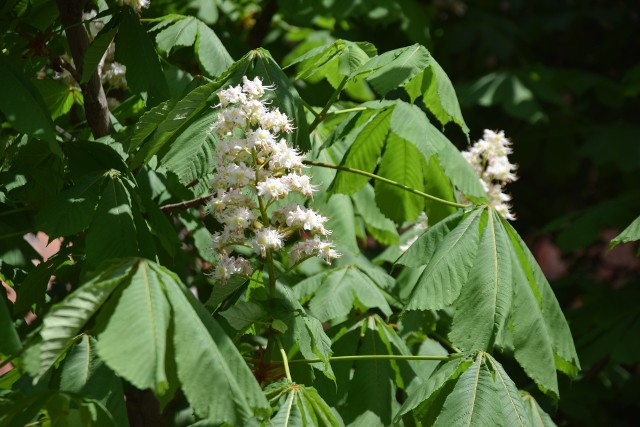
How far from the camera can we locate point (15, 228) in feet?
7.70

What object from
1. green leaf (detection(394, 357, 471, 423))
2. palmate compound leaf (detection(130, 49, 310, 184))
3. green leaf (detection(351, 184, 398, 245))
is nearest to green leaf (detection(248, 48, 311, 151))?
palmate compound leaf (detection(130, 49, 310, 184))

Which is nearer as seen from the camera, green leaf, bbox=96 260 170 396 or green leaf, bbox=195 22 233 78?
green leaf, bbox=96 260 170 396

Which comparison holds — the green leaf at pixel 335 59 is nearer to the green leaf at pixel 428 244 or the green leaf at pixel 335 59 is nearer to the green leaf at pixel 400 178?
the green leaf at pixel 400 178

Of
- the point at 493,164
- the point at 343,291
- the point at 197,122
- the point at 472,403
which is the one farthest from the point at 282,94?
the point at 493,164

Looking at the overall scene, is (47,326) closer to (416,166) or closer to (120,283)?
(120,283)

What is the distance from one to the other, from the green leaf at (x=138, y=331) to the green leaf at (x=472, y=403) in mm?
601

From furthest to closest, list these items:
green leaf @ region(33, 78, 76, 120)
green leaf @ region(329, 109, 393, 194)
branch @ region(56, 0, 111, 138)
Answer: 1. green leaf @ region(33, 78, 76, 120)
2. green leaf @ region(329, 109, 393, 194)
3. branch @ region(56, 0, 111, 138)

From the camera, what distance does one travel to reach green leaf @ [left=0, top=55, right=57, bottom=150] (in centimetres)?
172

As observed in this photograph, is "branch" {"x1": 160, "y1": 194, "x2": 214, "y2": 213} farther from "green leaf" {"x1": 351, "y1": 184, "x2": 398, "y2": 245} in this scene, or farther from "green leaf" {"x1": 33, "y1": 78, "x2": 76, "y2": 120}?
"green leaf" {"x1": 351, "y1": 184, "x2": 398, "y2": 245}

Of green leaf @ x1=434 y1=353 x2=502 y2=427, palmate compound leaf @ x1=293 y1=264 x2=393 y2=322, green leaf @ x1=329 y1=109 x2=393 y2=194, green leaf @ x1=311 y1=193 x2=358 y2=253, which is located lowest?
palmate compound leaf @ x1=293 y1=264 x2=393 y2=322

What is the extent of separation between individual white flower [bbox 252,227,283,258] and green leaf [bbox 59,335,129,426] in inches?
14.2

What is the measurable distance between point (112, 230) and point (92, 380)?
12.6 inches

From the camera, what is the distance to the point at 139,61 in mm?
2105

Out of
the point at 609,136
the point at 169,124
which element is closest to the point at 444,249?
the point at 169,124
